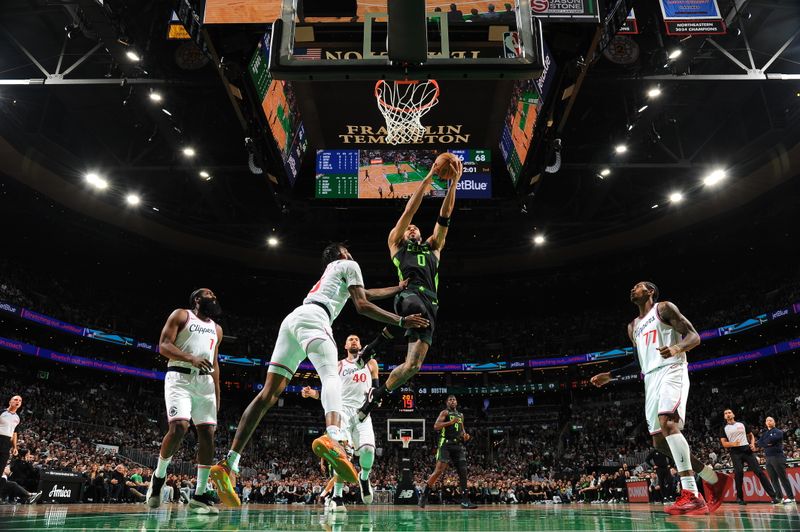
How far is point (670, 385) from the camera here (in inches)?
242

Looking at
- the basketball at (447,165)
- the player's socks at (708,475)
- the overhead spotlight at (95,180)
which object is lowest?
the player's socks at (708,475)

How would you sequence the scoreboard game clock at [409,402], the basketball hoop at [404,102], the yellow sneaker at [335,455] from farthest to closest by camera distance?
the scoreboard game clock at [409,402]
the basketball hoop at [404,102]
the yellow sneaker at [335,455]

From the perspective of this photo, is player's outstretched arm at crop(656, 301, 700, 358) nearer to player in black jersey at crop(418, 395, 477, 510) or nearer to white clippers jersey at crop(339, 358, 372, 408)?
white clippers jersey at crop(339, 358, 372, 408)

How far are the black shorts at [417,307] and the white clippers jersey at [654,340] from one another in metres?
2.48

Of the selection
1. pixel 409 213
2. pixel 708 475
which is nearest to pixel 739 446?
pixel 708 475

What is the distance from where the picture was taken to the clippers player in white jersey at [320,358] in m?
4.82

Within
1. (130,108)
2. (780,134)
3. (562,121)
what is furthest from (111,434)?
(780,134)

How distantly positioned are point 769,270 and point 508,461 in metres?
18.1

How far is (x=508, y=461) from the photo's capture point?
3278cm

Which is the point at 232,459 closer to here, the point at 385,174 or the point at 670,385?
the point at 670,385

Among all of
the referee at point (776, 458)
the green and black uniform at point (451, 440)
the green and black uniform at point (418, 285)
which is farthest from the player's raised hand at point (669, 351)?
the referee at point (776, 458)

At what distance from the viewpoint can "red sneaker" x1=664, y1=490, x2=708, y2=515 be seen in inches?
230

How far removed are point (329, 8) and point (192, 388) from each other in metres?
4.66

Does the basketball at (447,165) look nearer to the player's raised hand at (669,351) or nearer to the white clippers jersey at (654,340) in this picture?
the white clippers jersey at (654,340)
